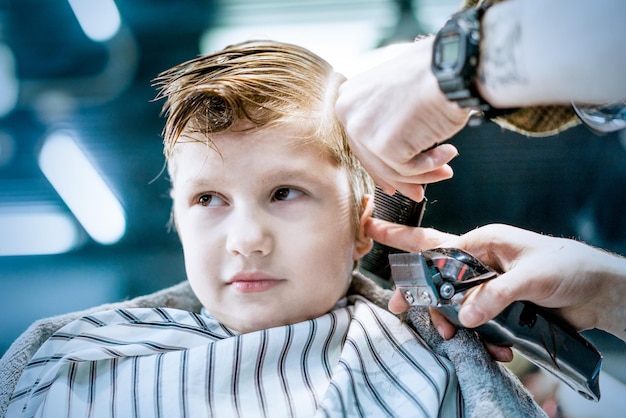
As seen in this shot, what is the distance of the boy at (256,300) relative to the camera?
0.83 metres

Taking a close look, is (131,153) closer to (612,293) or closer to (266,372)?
(266,372)

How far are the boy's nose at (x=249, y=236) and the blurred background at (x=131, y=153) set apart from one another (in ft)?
0.97

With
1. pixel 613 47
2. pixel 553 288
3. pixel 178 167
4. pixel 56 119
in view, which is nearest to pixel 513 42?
pixel 613 47

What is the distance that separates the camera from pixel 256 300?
2.89 ft

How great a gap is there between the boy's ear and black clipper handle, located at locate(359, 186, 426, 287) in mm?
12

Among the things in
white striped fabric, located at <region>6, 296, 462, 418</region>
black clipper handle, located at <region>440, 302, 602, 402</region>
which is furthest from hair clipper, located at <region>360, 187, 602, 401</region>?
white striped fabric, located at <region>6, 296, 462, 418</region>

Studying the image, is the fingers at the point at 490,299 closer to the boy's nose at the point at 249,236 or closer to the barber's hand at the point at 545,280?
the barber's hand at the point at 545,280

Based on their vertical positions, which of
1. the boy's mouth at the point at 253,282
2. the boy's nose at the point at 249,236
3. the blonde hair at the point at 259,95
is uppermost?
the blonde hair at the point at 259,95

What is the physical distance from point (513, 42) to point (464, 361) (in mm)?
474

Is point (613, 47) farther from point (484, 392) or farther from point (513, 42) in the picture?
point (484, 392)

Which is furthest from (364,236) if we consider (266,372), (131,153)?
(131,153)

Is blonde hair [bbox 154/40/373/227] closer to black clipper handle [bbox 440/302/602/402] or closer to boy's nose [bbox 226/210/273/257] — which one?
boy's nose [bbox 226/210/273/257]

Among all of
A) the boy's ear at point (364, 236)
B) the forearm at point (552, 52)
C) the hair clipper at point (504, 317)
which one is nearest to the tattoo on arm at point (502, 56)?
the forearm at point (552, 52)

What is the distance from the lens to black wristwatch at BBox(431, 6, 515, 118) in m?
0.58
